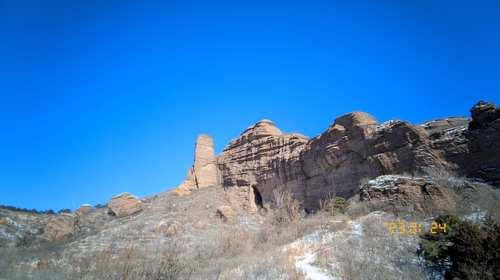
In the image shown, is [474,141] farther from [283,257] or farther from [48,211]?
[48,211]

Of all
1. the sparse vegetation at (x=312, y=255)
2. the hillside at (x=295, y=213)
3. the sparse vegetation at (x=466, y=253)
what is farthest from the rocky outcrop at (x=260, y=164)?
the sparse vegetation at (x=466, y=253)

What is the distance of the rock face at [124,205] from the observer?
1123 inches

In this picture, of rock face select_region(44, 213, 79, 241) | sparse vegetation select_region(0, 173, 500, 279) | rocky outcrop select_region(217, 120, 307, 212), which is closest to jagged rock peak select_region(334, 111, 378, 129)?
rocky outcrop select_region(217, 120, 307, 212)

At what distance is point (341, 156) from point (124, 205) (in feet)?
67.6

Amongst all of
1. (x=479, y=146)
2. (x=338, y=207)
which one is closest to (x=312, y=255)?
(x=338, y=207)

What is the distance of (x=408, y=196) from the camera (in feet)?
46.1

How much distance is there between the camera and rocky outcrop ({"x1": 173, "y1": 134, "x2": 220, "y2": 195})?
3618 cm

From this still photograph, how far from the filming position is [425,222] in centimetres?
1189

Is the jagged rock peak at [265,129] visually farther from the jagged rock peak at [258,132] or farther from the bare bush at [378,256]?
the bare bush at [378,256]

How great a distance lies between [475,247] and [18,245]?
2200 cm

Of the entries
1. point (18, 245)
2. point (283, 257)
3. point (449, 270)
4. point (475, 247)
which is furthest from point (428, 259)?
point (18, 245)

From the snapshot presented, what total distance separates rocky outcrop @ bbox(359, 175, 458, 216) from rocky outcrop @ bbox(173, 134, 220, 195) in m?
23.5

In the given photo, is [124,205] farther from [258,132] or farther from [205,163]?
[258,132]

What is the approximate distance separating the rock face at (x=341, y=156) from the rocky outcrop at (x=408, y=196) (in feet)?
13.4
